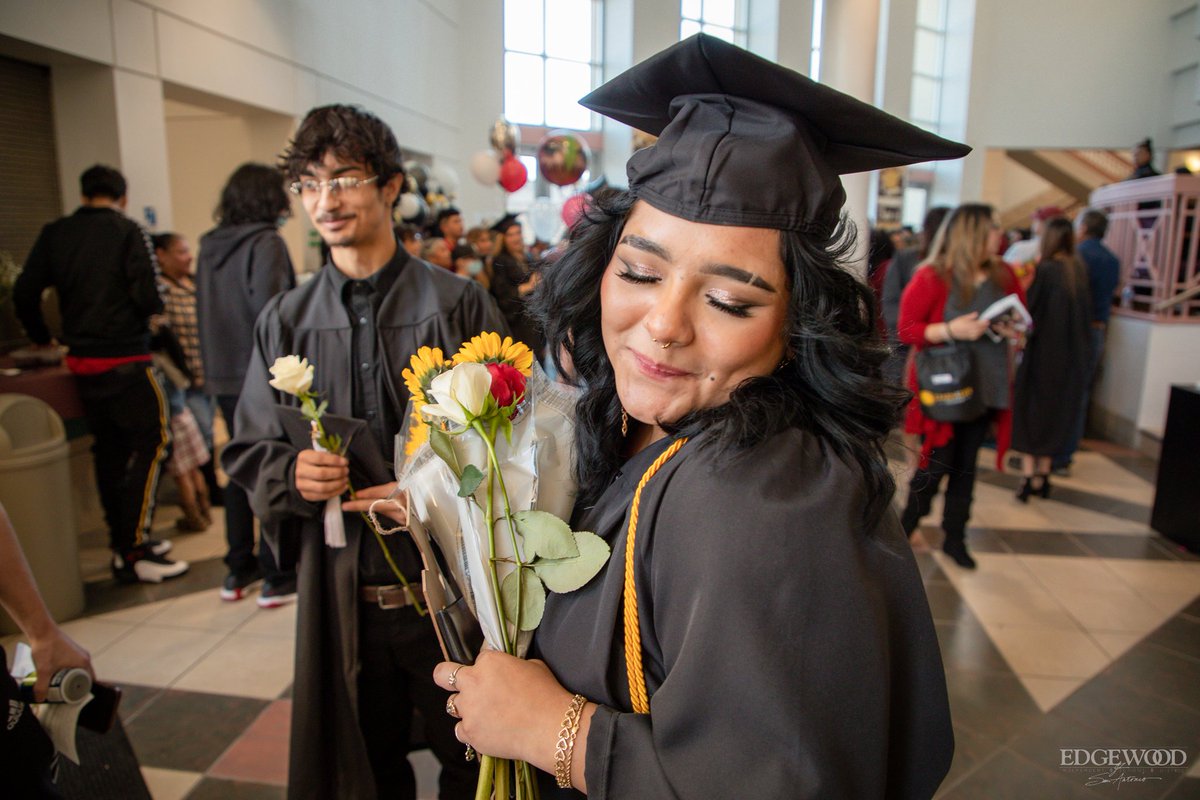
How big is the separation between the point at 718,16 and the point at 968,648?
255 centimetres

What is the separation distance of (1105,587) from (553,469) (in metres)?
3.60

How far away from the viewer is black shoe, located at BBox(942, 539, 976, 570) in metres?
3.61

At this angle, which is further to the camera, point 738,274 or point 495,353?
point 495,353

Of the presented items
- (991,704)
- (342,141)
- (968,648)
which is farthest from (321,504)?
(968,648)

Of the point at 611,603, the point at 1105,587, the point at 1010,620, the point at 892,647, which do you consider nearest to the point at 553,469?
the point at 611,603

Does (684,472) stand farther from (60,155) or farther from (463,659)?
(60,155)

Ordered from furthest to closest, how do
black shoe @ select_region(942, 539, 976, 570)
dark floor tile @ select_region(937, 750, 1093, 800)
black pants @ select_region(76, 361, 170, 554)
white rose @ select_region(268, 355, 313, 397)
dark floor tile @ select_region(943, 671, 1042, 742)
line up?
black shoe @ select_region(942, 539, 976, 570), black pants @ select_region(76, 361, 170, 554), dark floor tile @ select_region(943, 671, 1042, 742), dark floor tile @ select_region(937, 750, 1093, 800), white rose @ select_region(268, 355, 313, 397)

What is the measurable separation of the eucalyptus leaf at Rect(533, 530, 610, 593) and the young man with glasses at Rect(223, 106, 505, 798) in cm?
75

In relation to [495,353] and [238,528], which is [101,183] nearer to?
[238,528]

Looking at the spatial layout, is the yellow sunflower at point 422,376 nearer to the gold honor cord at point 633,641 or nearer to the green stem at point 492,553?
the green stem at point 492,553

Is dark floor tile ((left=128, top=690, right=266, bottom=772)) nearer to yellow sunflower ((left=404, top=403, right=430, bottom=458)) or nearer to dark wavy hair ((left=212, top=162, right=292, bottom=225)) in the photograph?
yellow sunflower ((left=404, top=403, right=430, bottom=458))

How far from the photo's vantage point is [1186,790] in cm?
180

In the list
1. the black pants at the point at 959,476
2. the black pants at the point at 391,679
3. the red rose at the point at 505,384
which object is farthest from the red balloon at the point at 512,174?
the red rose at the point at 505,384

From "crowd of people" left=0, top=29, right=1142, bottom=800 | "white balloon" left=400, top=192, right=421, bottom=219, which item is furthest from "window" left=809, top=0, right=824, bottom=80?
"white balloon" left=400, top=192, right=421, bottom=219
